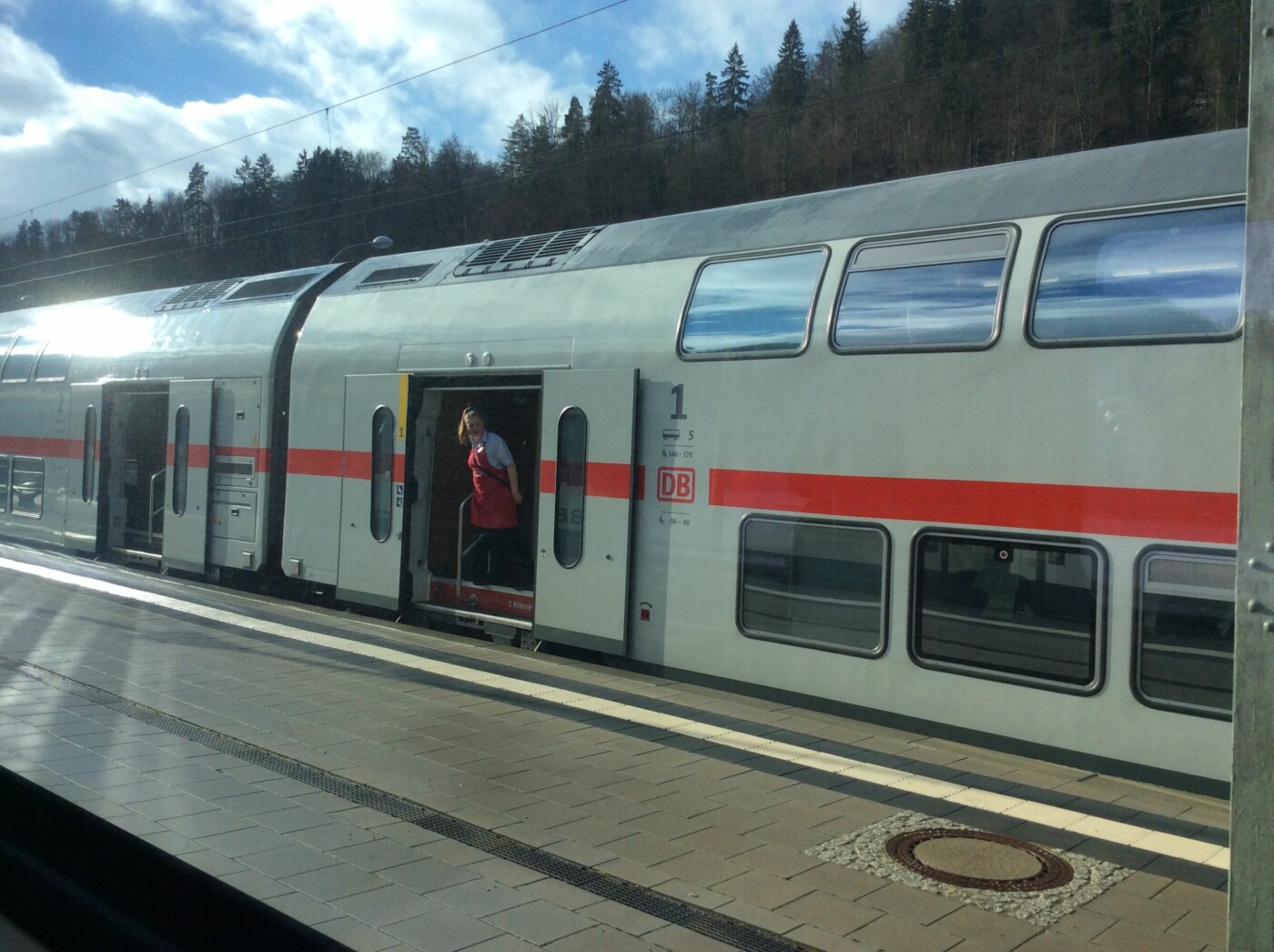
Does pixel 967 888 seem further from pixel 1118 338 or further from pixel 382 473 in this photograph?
pixel 382 473

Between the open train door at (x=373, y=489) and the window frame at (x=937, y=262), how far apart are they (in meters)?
4.86

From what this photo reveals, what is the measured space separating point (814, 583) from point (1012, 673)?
1.39 meters

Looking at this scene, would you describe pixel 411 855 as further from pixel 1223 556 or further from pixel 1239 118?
pixel 1239 118

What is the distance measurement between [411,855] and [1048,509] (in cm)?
376

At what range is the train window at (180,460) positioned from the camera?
13.6 m

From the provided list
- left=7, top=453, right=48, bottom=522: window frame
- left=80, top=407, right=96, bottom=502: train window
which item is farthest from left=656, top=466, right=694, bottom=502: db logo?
left=7, top=453, right=48, bottom=522: window frame

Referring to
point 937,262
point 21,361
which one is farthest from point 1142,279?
point 21,361

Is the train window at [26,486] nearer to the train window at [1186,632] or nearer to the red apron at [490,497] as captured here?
the red apron at [490,497]

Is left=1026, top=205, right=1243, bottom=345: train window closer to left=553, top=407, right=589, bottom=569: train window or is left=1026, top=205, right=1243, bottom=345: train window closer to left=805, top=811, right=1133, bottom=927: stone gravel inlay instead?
left=805, top=811, right=1133, bottom=927: stone gravel inlay

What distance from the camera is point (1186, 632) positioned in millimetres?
5602

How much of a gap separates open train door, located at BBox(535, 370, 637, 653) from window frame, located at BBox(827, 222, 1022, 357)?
5.98ft

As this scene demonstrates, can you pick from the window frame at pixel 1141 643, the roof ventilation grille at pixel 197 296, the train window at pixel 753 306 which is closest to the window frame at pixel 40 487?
the roof ventilation grille at pixel 197 296

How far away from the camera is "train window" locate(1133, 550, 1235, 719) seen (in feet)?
18.0

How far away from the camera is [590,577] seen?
28.6 ft
